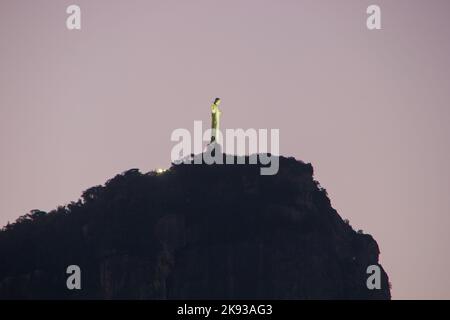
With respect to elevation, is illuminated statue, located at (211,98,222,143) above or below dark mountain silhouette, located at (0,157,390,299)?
above

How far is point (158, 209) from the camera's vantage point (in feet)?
486

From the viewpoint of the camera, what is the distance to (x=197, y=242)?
481 ft

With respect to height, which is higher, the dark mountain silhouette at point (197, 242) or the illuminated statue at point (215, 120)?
the illuminated statue at point (215, 120)

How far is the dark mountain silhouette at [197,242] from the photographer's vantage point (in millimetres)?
142500

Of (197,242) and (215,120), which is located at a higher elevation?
(215,120)

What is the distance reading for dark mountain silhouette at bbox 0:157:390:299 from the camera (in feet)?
468

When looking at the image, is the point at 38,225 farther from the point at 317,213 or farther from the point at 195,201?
the point at 317,213

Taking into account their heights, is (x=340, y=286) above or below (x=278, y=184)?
below
